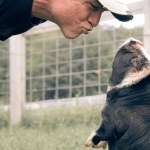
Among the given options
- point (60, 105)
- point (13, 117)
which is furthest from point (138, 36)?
point (13, 117)

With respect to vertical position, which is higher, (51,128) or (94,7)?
(94,7)

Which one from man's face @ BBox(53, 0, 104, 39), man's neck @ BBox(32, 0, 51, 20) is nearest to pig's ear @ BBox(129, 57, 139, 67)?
man's face @ BBox(53, 0, 104, 39)

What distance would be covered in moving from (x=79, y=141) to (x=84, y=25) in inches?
54.3

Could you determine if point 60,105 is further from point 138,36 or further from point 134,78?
point 134,78

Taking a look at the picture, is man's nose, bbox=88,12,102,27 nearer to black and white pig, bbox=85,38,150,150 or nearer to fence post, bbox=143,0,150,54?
black and white pig, bbox=85,38,150,150

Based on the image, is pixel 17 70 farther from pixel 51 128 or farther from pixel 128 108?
pixel 128 108

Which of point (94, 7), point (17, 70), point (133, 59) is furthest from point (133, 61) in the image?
point (17, 70)

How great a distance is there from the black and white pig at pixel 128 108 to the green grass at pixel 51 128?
1.08 meters

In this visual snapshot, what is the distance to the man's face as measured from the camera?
212cm

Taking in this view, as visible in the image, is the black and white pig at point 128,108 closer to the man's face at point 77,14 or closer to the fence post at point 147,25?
the man's face at point 77,14

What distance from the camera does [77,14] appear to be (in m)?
2.13

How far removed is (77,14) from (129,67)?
35 cm

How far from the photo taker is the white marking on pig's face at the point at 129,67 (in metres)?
2.25

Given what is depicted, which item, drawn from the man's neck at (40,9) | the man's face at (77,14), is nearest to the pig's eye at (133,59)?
the man's face at (77,14)
